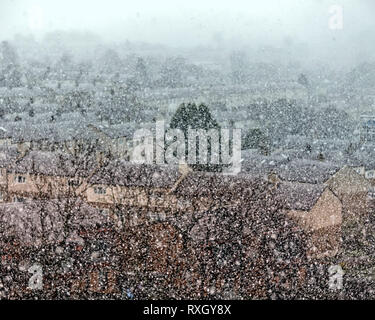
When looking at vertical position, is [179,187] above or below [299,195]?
above

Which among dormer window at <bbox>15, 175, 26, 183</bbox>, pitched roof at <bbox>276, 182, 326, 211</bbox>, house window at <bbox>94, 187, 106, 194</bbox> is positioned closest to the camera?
pitched roof at <bbox>276, 182, 326, 211</bbox>

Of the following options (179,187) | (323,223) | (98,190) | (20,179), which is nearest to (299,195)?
(323,223)

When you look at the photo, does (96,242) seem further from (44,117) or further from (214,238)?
(44,117)

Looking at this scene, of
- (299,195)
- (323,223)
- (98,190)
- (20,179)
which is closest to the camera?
(323,223)

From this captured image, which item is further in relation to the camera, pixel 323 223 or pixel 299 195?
pixel 299 195

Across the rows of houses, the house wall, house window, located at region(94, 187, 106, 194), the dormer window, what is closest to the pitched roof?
the rows of houses

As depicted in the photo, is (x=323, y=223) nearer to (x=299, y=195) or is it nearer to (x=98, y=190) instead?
(x=299, y=195)

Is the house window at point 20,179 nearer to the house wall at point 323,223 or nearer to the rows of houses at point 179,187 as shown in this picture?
the rows of houses at point 179,187

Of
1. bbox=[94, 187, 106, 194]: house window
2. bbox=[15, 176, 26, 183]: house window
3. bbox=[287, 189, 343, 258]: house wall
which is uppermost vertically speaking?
bbox=[15, 176, 26, 183]: house window

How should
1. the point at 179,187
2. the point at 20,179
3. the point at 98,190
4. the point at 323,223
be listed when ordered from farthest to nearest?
the point at 20,179, the point at 98,190, the point at 179,187, the point at 323,223

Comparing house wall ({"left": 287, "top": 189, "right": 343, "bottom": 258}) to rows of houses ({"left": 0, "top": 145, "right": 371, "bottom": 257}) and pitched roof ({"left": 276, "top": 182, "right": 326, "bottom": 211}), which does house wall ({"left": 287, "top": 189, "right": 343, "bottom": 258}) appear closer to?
rows of houses ({"left": 0, "top": 145, "right": 371, "bottom": 257})

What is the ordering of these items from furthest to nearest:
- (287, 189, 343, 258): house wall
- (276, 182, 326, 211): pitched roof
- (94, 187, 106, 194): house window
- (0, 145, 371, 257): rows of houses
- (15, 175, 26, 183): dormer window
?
(15, 175, 26, 183): dormer window < (94, 187, 106, 194): house window < (276, 182, 326, 211): pitched roof < (0, 145, 371, 257): rows of houses < (287, 189, 343, 258): house wall
